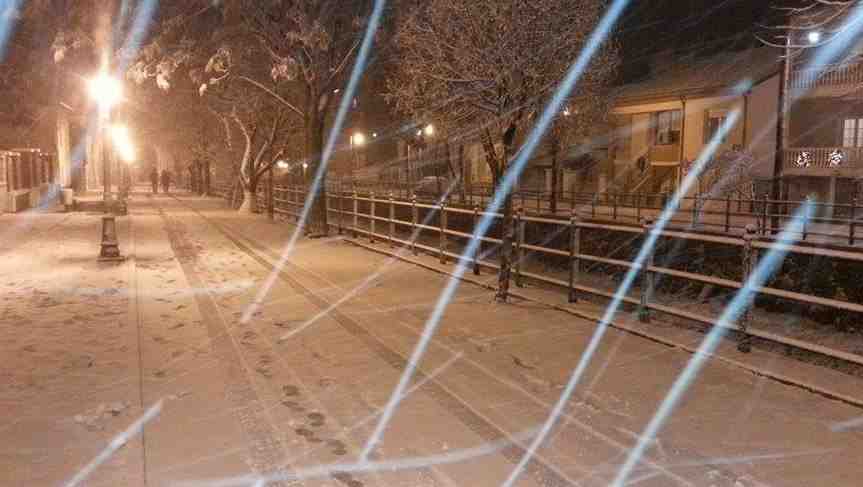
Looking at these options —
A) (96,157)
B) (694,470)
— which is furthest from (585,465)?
(96,157)

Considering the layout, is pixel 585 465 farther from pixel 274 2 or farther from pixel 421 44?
pixel 274 2

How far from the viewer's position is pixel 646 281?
839cm

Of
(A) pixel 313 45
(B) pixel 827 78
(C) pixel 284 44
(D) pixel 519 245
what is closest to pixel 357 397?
(D) pixel 519 245

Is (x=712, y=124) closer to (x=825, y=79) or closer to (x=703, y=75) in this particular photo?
(x=703, y=75)

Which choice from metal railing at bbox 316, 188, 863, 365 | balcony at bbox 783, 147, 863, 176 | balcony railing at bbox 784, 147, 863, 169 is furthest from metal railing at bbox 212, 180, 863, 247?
metal railing at bbox 316, 188, 863, 365

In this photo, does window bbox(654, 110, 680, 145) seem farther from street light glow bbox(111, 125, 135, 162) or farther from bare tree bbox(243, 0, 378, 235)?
street light glow bbox(111, 125, 135, 162)

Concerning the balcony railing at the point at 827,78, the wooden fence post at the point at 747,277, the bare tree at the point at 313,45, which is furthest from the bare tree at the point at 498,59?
the balcony railing at the point at 827,78

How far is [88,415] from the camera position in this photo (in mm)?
5457

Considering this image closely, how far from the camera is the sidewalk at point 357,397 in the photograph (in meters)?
4.61

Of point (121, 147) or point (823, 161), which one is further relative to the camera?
point (121, 147)

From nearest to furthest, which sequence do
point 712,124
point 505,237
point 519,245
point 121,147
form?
point 505,237 → point 519,245 → point 712,124 → point 121,147

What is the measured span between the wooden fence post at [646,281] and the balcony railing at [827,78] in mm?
18195

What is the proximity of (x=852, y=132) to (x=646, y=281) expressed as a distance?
70.4 feet

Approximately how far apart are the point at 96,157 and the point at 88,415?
57329mm
